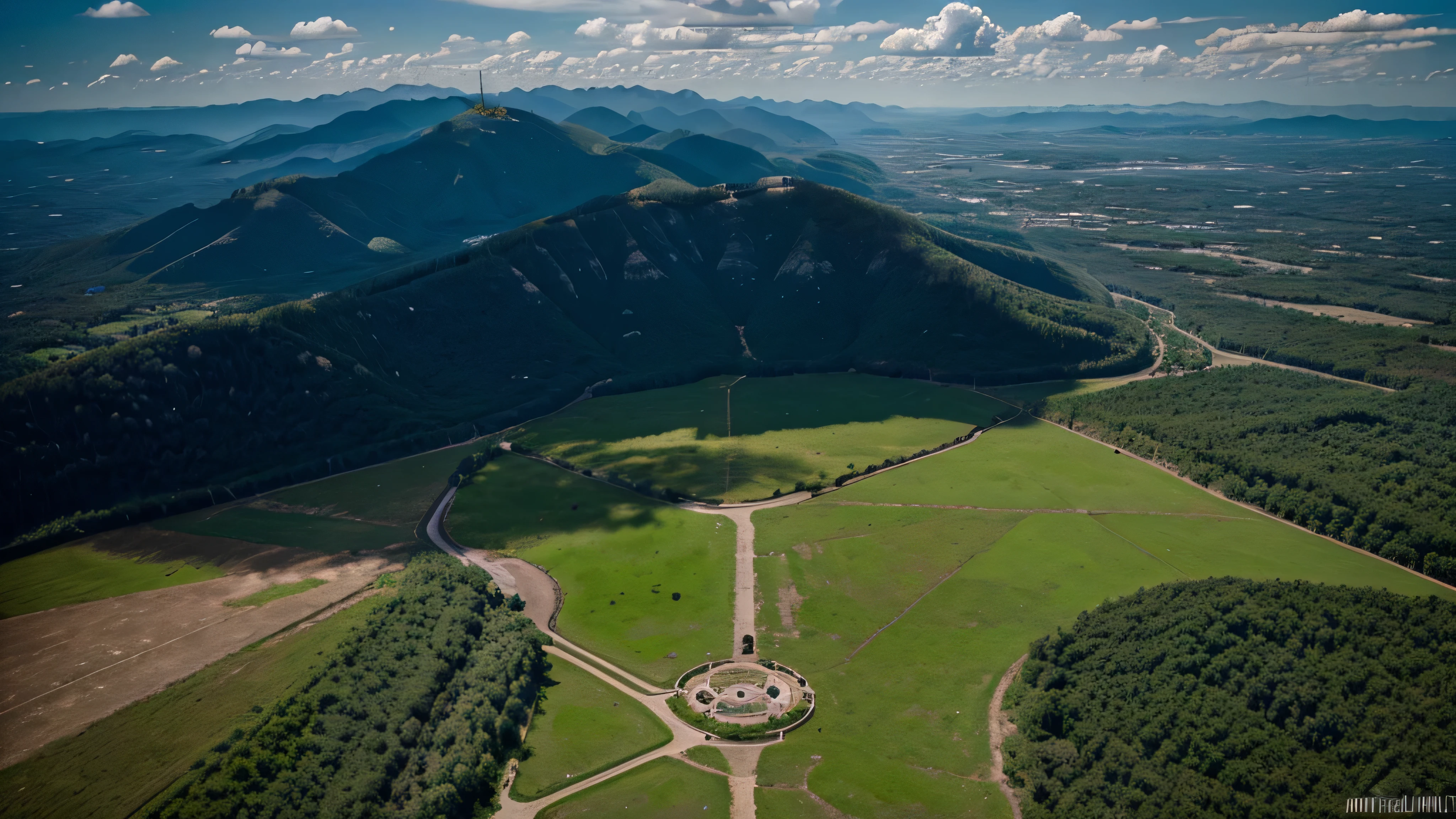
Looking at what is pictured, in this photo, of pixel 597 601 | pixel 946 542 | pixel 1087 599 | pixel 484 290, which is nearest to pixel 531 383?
pixel 484 290

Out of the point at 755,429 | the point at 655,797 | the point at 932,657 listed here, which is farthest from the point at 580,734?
the point at 755,429

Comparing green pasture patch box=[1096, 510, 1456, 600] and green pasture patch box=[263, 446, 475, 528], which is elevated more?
green pasture patch box=[263, 446, 475, 528]

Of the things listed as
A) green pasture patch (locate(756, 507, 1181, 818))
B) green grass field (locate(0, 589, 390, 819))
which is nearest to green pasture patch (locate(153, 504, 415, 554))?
green grass field (locate(0, 589, 390, 819))

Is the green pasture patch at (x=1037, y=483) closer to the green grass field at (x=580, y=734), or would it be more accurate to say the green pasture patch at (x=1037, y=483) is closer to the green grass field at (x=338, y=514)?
the green grass field at (x=580, y=734)

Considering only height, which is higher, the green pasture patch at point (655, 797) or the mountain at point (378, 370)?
the mountain at point (378, 370)

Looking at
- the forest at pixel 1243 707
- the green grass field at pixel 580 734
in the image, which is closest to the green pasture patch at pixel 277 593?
the green grass field at pixel 580 734

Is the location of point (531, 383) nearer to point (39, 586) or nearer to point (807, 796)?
point (39, 586)

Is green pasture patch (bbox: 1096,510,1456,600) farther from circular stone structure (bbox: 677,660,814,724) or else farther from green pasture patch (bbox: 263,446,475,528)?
green pasture patch (bbox: 263,446,475,528)
